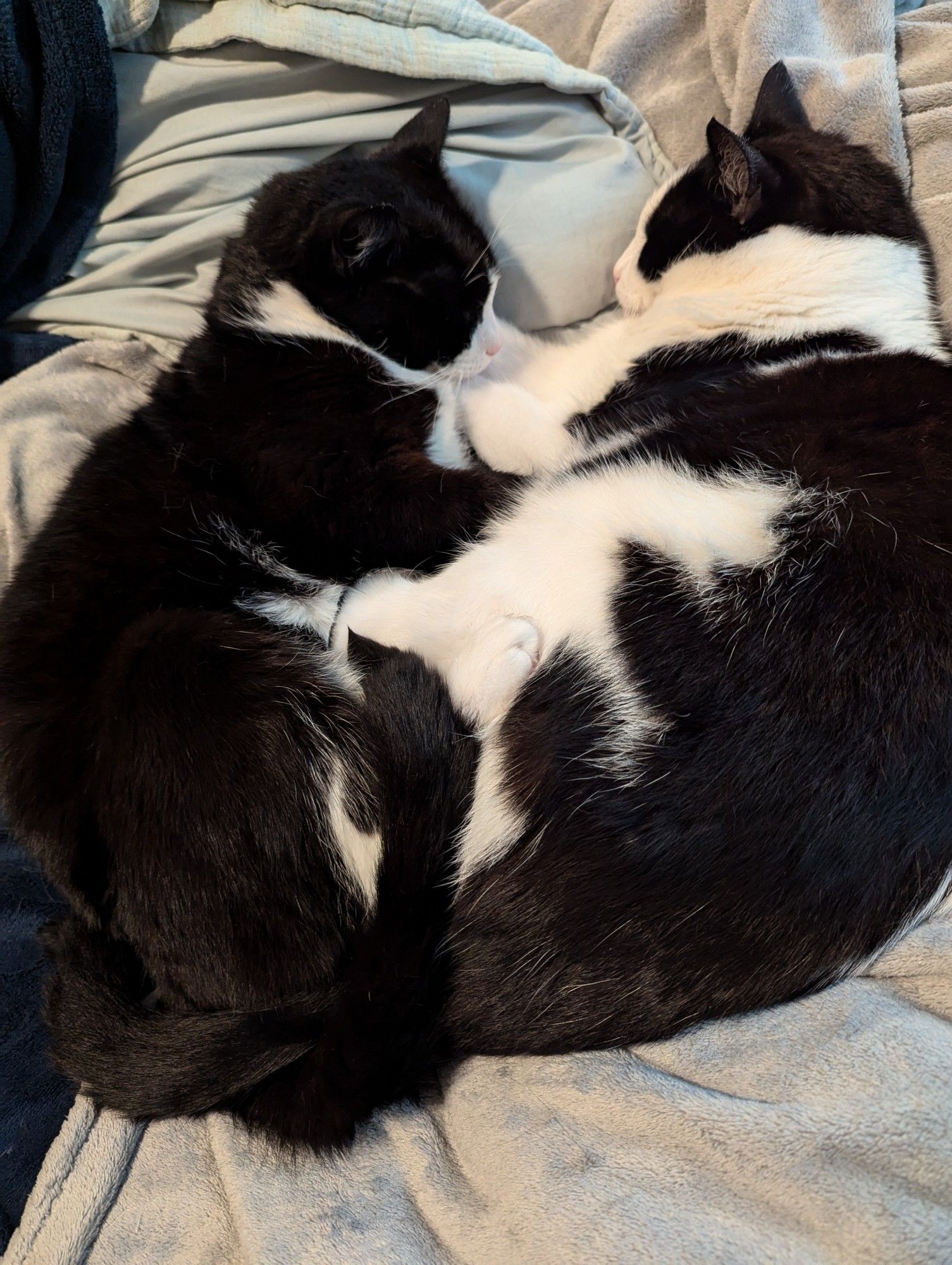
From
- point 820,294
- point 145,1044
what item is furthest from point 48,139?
point 145,1044

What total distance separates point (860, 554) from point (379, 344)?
84 centimetres

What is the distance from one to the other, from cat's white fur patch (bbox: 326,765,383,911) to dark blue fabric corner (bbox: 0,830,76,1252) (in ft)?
1.52

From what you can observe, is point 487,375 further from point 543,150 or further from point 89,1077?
point 89,1077

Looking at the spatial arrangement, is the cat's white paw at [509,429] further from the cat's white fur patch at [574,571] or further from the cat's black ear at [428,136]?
the cat's black ear at [428,136]

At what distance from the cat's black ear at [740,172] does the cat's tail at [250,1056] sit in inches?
51.9

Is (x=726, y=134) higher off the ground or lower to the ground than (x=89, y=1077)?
higher

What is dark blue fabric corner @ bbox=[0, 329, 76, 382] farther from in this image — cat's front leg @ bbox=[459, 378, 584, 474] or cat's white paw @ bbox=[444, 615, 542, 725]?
cat's white paw @ bbox=[444, 615, 542, 725]

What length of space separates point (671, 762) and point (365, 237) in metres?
0.90

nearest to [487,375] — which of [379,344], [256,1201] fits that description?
[379,344]

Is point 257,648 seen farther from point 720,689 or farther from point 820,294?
point 820,294

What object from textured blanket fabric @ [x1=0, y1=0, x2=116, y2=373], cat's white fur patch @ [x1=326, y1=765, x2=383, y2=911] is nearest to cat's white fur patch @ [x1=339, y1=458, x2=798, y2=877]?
cat's white fur patch @ [x1=326, y1=765, x2=383, y2=911]

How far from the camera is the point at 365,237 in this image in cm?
119

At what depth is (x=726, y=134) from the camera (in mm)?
1210

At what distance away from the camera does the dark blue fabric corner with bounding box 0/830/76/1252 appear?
102 cm
